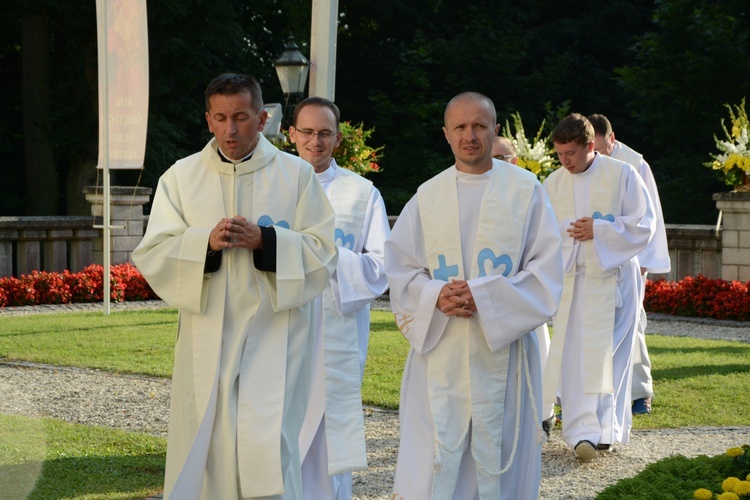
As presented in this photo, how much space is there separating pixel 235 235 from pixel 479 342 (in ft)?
4.28

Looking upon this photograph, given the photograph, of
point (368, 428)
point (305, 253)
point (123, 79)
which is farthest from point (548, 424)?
point (123, 79)

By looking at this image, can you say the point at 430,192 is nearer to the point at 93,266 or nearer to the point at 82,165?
the point at 93,266

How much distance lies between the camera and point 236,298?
5.14 m

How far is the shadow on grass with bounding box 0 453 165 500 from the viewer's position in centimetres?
644

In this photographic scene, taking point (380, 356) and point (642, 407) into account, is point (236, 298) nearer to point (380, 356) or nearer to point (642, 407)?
point (642, 407)

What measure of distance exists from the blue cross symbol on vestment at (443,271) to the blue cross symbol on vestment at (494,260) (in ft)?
0.41

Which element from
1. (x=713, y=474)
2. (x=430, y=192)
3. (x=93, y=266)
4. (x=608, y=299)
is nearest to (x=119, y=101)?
(x=93, y=266)

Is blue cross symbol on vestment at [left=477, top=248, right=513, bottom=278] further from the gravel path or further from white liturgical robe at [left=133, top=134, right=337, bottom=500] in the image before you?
the gravel path

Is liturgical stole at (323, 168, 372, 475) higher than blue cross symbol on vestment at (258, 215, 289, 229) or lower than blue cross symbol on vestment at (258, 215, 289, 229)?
lower

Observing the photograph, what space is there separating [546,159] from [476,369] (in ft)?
26.2

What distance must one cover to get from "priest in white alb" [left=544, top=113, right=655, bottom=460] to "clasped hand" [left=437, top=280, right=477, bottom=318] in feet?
9.40

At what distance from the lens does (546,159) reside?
13242mm

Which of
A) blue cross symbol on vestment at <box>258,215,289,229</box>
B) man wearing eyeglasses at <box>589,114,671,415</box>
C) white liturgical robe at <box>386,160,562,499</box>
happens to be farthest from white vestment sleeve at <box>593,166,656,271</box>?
blue cross symbol on vestment at <box>258,215,289,229</box>

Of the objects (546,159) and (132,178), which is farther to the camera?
(132,178)
